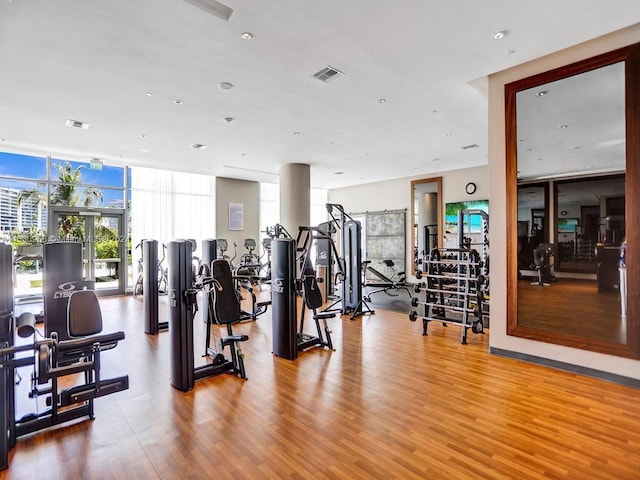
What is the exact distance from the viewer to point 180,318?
3.41 metres

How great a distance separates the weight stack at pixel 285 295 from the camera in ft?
13.9

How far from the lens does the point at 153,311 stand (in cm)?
548

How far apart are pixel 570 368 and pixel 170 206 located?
32.7 ft

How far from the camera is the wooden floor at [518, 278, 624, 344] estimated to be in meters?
3.55

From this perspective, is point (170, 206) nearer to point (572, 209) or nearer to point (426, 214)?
point (426, 214)

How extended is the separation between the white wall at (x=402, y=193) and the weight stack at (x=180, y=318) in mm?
8838

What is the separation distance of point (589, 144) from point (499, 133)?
1112 mm

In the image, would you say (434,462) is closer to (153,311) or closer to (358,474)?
(358,474)

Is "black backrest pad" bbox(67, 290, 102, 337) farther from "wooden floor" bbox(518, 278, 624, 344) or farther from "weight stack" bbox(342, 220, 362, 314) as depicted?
"wooden floor" bbox(518, 278, 624, 344)

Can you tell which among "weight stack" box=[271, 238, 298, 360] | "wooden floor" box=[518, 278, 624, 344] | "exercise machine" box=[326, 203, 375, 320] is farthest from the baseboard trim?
"exercise machine" box=[326, 203, 375, 320]

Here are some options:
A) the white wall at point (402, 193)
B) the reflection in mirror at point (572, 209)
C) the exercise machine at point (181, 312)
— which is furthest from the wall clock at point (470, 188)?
the exercise machine at point (181, 312)

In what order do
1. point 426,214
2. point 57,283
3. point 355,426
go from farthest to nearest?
point 426,214, point 57,283, point 355,426

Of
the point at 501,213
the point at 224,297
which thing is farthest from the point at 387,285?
the point at 224,297

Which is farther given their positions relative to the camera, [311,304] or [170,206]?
[170,206]
